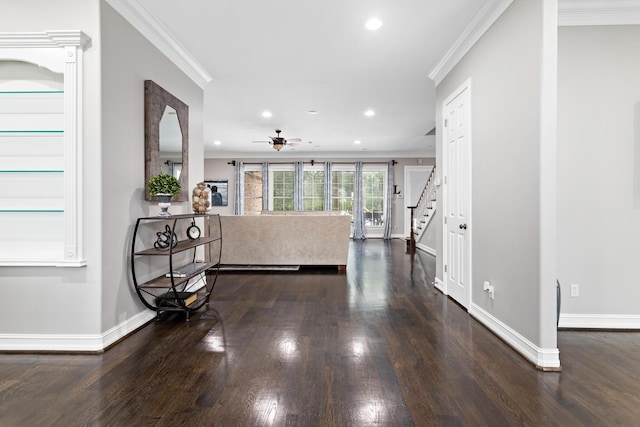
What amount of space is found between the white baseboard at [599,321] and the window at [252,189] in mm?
9251

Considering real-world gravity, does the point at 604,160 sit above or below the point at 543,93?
below

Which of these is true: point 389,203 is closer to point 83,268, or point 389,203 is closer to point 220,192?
point 220,192

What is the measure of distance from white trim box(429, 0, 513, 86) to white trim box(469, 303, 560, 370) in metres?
2.57

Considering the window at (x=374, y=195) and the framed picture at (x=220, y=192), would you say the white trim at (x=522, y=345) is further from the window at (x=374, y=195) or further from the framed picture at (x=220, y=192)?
the framed picture at (x=220, y=192)

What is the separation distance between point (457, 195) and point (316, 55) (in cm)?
224

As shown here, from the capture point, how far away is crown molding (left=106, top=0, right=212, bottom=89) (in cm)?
285

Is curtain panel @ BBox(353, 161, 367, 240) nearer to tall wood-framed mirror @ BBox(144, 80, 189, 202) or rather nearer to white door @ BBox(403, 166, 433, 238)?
white door @ BBox(403, 166, 433, 238)

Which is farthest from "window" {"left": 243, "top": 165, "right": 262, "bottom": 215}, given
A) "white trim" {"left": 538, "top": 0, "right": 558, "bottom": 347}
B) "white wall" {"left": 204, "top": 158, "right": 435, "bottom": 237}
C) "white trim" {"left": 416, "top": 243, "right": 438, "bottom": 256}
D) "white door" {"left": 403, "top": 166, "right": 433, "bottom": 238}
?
"white trim" {"left": 538, "top": 0, "right": 558, "bottom": 347}

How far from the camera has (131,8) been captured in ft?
9.42

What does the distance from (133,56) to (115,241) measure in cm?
163

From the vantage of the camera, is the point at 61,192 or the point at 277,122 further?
the point at 277,122

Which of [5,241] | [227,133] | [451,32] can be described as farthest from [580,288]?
[227,133]

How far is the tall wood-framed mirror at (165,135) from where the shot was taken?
3178 mm

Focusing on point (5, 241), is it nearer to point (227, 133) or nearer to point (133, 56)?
point (133, 56)
